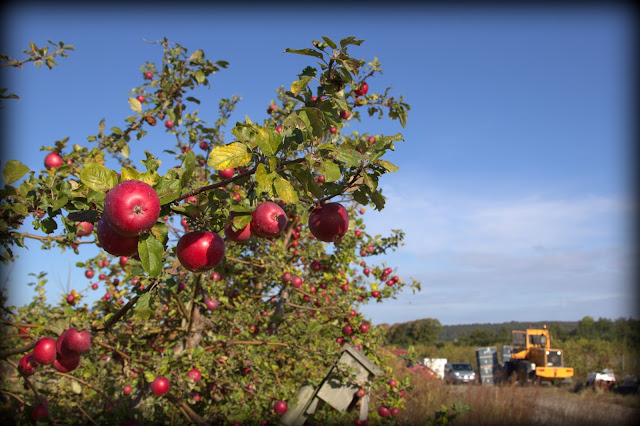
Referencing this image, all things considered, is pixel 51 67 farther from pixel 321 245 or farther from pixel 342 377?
pixel 321 245

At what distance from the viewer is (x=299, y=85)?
5.72 feet

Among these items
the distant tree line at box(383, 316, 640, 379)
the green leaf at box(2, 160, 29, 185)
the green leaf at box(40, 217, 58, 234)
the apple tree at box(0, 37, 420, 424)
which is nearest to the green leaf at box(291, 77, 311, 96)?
the apple tree at box(0, 37, 420, 424)

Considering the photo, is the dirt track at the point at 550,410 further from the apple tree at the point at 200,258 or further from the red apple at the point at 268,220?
the red apple at the point at 268,220

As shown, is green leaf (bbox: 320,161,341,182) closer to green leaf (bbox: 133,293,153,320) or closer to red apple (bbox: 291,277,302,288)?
green leaf (bbox: 133,293,153,320)

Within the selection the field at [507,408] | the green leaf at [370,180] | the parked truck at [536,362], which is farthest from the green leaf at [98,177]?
the parked truck at [536,362]

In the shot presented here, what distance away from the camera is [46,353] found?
7.72 feet

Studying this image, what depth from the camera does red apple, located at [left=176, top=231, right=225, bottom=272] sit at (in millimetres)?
1605

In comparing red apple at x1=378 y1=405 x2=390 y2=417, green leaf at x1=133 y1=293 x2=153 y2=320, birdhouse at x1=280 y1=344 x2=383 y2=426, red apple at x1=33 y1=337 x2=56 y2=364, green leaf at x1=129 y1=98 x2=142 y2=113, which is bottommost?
red apple at x1=378 y1=405 x2=390 y2=417

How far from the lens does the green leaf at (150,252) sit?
138 cm

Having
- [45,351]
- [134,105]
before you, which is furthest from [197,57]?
[45,351]

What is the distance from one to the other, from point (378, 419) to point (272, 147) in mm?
4285

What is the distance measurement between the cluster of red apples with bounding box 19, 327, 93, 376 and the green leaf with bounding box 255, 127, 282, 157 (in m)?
1.58

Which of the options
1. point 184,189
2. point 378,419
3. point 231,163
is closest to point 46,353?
point 184,189

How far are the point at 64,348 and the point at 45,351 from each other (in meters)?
0.10
